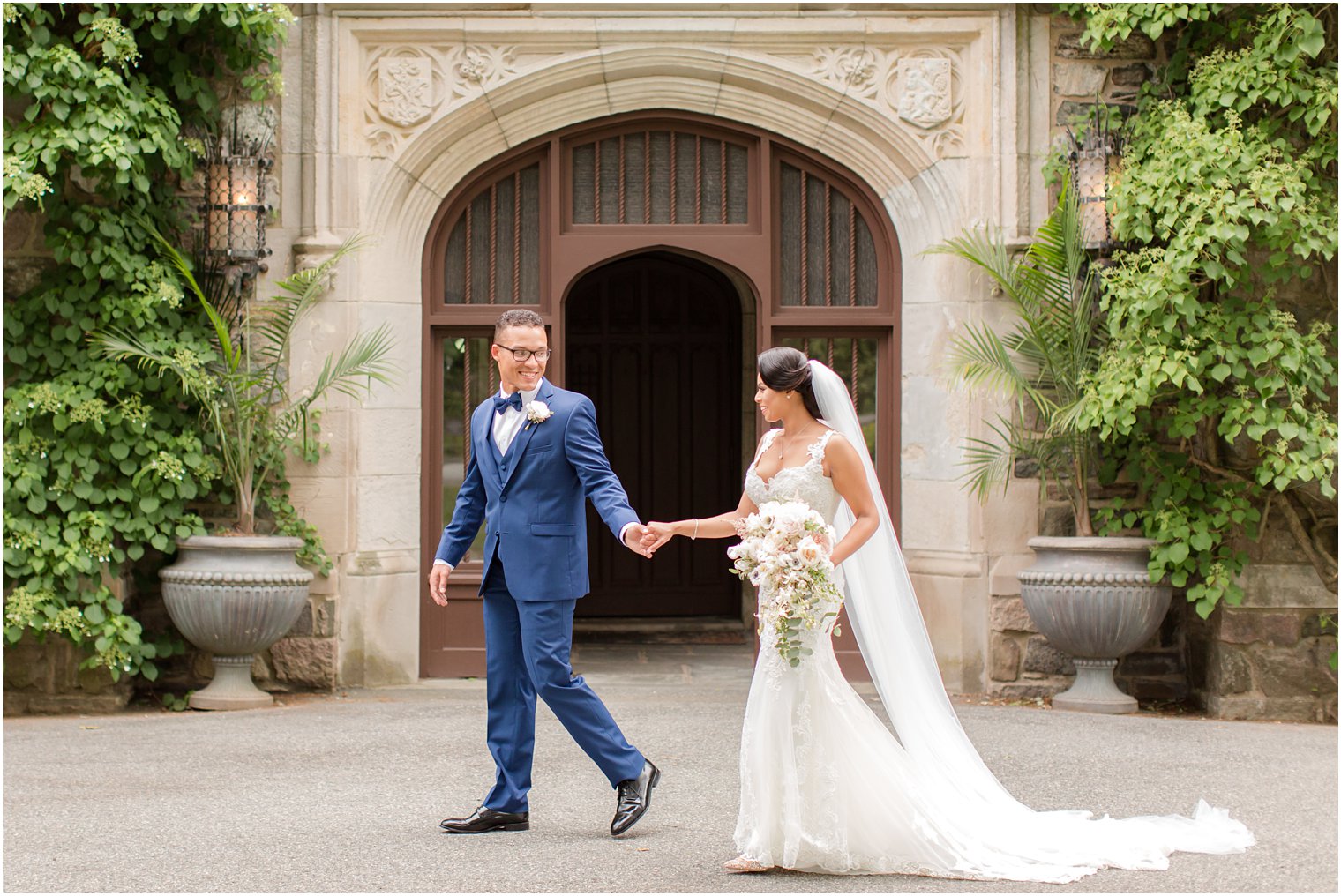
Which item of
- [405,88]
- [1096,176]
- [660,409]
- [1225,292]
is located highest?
[405,88]

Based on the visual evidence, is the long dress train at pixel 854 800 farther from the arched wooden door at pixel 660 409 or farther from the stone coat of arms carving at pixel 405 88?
the arched wooden door at pixel 660 409

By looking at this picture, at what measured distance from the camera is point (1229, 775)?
5.46m

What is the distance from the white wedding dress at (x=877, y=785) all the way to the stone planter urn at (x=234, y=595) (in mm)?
3323

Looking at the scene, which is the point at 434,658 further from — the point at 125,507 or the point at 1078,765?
the point at 1078,765

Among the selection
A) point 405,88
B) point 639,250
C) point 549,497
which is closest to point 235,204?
point 405,88

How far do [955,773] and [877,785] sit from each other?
0.35m

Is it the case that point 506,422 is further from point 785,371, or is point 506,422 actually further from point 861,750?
point 861,750

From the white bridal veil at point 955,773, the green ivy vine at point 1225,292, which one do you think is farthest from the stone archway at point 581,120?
the white bridal veil at point 955,773

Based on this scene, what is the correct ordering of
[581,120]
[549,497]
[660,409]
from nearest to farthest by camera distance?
[549,497], [581,120], [660,409]

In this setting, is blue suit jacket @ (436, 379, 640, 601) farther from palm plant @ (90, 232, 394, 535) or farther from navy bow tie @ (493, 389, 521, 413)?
palm plant @ (90, 232, 394, 535)

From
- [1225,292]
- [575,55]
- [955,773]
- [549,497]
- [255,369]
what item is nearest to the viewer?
[955,773]

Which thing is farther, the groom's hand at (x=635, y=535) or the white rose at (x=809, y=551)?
the groom's hand at (x=635, y=535)

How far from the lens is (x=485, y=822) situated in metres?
4.43

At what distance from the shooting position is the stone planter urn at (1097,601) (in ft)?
22.2
